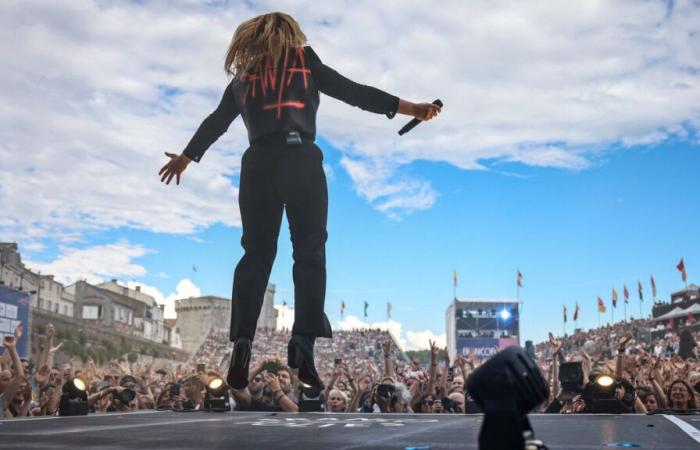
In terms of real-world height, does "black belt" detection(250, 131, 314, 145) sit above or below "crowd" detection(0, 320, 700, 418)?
above

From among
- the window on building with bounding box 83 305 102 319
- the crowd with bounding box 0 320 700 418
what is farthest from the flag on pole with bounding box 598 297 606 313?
the crowd with bounding box 0 320 700 418

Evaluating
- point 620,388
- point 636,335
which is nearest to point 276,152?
point 620,388

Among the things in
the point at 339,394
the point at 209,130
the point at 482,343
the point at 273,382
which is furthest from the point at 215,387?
the point at 482,343

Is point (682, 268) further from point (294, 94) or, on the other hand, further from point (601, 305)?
point (294, 94)

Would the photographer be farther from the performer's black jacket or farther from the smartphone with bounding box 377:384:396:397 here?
the performer's black jacket

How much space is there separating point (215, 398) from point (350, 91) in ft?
12.8

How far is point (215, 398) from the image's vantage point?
6.52 m

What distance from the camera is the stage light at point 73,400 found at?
5.47m

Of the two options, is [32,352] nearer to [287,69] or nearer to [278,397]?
[278,397]

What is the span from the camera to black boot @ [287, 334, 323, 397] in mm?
3361

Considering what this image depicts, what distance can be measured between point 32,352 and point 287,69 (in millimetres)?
54167

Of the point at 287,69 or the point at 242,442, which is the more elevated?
the point at 287,69

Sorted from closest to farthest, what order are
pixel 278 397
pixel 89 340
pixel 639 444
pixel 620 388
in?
pixel 639 444 < pixel 620 388 < pixel 278 397 < pixel 89 340

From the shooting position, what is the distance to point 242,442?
3023mm
